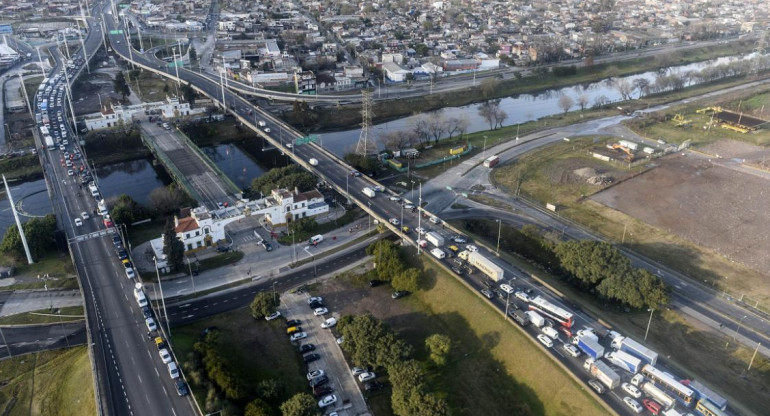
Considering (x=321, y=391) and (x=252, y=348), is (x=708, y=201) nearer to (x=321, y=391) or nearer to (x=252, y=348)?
(x=321, y=391)

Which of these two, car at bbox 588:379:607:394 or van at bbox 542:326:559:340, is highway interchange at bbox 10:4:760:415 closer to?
car at bbox 588:379:607:394

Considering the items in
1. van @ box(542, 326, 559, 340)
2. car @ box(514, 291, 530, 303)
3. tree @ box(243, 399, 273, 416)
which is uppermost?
car @ box(514, 291, 530, 303)

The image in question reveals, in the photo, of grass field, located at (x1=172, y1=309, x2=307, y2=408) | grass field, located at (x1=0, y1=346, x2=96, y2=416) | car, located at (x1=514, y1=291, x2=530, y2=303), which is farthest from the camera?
car, located at (x1=514, y1=291, x2=530, y2=303)

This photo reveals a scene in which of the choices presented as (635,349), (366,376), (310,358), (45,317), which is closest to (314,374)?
(310,358)

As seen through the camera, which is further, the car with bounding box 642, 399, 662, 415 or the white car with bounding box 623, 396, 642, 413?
the white car with bounding box 623, 396, 642, 413

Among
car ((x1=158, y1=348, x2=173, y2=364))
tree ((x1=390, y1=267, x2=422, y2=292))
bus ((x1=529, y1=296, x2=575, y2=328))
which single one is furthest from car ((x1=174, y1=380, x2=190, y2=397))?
bus ((x1=529, y1=296, x2=575, y2=328))

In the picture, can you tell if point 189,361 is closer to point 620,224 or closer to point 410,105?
point 620,224

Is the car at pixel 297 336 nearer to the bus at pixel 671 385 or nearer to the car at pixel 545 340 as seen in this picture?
the car at pixel 545 340
